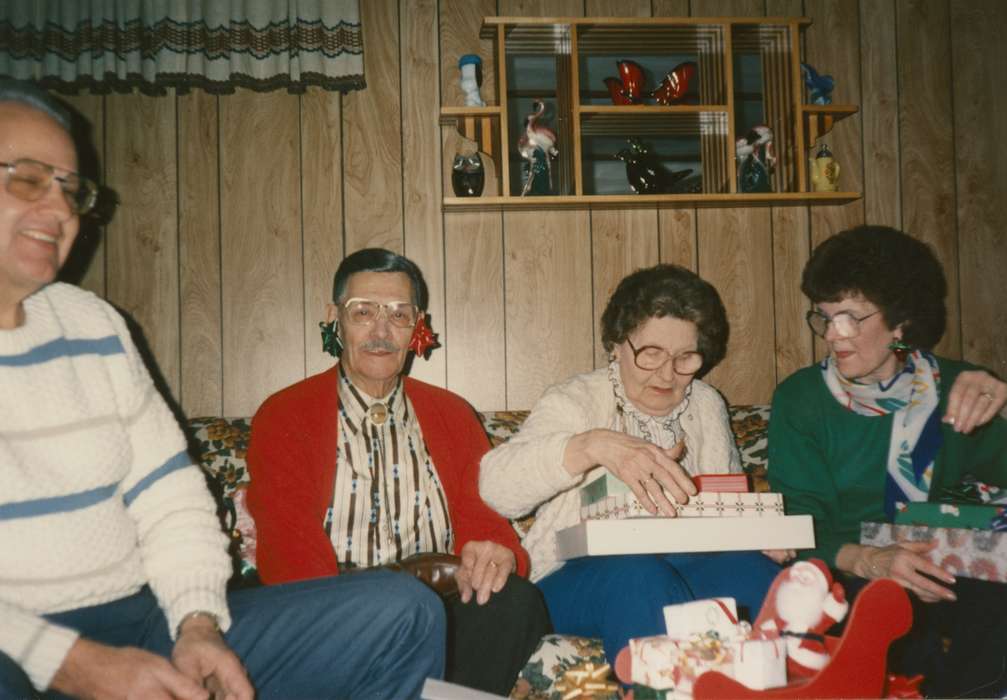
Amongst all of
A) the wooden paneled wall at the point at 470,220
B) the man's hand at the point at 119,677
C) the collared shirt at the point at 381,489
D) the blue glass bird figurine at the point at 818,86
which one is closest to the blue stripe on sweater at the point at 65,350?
the man's hand at the point at 119,677

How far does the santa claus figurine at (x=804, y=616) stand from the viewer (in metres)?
1.09

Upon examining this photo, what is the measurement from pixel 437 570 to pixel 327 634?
543mm

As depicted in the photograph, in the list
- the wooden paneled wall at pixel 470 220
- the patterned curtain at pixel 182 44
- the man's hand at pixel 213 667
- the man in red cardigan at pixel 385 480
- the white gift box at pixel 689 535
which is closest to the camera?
the man's hand at pixel 213 667

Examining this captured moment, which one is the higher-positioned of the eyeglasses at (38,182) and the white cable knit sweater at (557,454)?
the eyeglasses at (38,182)

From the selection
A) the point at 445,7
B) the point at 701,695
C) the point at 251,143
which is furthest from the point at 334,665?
the point at 445,7

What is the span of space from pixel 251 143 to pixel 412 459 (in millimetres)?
1346

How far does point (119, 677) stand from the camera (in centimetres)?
102

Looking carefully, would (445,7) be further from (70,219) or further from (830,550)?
(830,550)

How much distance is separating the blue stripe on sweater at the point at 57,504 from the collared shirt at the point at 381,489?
0.70 metres

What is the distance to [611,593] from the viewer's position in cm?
148

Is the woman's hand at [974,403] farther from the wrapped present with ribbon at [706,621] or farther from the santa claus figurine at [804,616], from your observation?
the wrapped present with ribbon at [706,621]

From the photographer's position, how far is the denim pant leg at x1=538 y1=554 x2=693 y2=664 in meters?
1.42

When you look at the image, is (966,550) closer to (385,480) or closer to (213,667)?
(385,480)

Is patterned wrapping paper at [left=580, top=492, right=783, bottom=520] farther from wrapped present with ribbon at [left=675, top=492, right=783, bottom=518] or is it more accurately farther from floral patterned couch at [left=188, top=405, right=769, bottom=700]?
floral patterned couch at [left=188, top=405, right=769, bottom=700]
